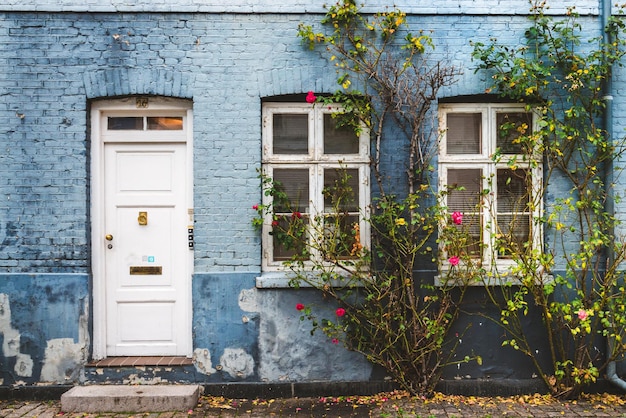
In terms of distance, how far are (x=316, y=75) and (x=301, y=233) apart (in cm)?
161

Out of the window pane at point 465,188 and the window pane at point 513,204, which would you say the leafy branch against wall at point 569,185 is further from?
the window pane at point 465,188

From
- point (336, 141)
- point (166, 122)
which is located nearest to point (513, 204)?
point (336, 141)

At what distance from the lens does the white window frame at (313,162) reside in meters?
5.79

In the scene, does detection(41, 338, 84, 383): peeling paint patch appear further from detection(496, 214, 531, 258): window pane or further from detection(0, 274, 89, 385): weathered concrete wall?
detection(496, 214, 531, 258): window pane

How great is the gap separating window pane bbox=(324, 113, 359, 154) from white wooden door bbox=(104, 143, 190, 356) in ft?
4.92

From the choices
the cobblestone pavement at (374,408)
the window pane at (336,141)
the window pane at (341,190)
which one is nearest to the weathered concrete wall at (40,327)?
the cobblestone pavement at (374,408)

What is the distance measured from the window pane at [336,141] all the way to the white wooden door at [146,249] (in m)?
1.50

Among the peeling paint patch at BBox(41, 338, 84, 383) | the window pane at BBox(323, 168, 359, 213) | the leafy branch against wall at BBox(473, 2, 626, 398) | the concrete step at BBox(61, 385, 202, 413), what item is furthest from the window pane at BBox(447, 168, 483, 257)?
the peeling paint patch at BBox(41, 338, 84, 383)

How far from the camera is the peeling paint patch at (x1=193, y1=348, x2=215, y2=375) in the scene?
561 centimetres

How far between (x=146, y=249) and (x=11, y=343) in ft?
5.20

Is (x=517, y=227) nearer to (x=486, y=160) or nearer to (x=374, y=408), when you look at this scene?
(x=486, y=160)

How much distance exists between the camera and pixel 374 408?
525 centimetres

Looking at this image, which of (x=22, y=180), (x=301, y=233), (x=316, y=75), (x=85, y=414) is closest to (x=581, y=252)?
(x=301, y=233)

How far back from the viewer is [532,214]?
5777mm
